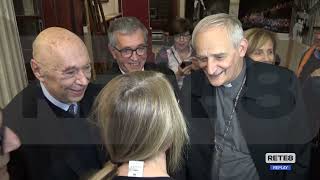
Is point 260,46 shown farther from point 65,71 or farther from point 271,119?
point 65,71

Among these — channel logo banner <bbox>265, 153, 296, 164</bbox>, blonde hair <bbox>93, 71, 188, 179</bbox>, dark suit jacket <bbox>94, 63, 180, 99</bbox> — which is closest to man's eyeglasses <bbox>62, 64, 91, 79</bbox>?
dark suit jacket <bbox>94, 63, 180, 99</bbox>

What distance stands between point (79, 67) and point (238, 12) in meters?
3.72

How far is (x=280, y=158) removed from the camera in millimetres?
1533

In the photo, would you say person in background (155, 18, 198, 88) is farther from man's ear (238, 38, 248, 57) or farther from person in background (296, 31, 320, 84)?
man's ear (238, 38, 248, 57)

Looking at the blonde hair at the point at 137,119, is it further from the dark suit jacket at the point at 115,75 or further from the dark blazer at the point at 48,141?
the dark suit jacket at the point at 115,75

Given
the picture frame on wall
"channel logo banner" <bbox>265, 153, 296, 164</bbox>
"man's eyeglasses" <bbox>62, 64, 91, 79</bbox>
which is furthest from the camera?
the picture frame on wall

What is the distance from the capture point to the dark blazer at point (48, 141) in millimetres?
1298

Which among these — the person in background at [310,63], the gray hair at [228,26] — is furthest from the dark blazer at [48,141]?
the person in background at [310,63]

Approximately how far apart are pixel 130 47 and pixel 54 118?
0.63 metres

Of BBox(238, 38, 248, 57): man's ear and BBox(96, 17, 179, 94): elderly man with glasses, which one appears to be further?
BBox(96, 17, 179, 94): elderly man with glasses

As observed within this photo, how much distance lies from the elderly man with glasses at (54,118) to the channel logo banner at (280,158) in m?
0.87

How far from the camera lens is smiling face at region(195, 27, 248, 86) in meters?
1.39

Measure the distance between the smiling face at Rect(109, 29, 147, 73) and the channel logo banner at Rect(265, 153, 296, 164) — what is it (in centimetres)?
91

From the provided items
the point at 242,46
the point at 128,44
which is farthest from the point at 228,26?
the point at 128,44
